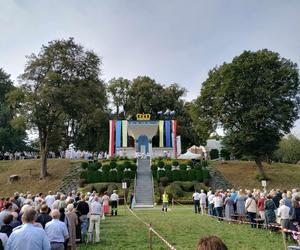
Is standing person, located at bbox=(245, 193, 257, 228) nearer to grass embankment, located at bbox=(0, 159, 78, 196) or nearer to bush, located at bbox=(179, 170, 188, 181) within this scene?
bush, located at bbox=(179, 170, 188, 181)

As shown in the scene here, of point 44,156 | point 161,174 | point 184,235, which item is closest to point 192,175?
point 161,174

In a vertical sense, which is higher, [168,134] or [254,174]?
[168,134]

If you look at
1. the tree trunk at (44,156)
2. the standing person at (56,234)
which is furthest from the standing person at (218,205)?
the tree trunk at (44,156)

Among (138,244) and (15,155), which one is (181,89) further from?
(138,244)

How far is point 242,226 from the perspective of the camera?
1681 centimetres

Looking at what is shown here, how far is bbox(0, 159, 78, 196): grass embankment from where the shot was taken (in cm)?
3791

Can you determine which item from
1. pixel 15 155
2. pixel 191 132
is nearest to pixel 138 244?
pixel 15 155

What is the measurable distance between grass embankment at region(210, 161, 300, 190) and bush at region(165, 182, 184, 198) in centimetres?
787

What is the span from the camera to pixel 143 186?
118ft

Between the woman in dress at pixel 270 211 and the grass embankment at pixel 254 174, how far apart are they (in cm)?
2498

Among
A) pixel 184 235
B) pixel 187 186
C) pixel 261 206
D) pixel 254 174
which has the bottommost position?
pixel 184 235

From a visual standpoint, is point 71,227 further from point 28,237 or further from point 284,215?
point 284,215

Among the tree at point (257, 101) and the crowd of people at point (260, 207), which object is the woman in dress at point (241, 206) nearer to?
the crowd of people at point (260, 207)

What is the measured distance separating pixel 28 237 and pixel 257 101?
3842 cm
